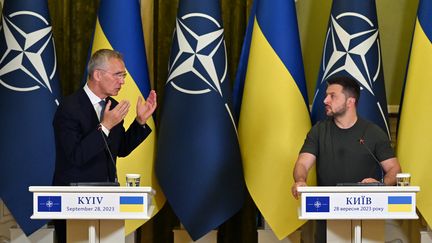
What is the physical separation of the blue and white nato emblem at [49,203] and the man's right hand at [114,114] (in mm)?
408

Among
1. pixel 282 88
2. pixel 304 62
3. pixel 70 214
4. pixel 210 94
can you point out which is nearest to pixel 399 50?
pixel 304 62

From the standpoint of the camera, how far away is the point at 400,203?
12.2 ft

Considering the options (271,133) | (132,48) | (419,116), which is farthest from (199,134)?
(419,116)

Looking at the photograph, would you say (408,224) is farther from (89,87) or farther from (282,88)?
(89,87)

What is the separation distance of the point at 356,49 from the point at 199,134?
105cm

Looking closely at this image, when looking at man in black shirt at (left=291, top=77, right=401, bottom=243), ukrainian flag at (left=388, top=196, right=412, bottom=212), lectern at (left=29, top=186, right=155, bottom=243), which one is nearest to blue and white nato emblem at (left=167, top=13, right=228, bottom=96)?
man in black shirt at (left=291, top=77, right=401, bottom=243)

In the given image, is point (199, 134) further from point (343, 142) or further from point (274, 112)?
point (343, 142)

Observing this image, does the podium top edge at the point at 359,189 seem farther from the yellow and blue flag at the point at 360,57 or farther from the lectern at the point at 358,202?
the yellow and blue flag at the point at 360,57

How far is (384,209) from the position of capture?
12.2ft

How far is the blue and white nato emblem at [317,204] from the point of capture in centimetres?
371

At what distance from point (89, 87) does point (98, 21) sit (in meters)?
1.26

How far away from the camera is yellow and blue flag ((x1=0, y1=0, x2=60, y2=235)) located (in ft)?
16.9

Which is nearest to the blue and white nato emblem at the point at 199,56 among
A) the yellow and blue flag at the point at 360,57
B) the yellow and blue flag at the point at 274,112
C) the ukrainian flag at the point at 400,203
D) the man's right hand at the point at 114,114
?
the yellow and blue flag at the point at 274,112

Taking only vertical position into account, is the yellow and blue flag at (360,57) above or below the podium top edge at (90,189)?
Answer: above
